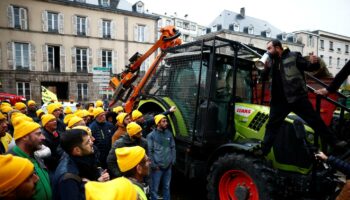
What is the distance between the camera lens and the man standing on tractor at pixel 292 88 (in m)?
3.21

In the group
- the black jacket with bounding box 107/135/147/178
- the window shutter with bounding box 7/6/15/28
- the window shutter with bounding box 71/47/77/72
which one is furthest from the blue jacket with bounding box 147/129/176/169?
the window shutter with bounding box 7/6/15/28

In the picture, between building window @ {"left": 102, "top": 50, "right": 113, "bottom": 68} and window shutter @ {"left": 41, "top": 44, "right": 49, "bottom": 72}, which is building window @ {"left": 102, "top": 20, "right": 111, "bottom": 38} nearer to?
building window @ {"left": 102, "top": 50, "right": 113, "bottom": 68}

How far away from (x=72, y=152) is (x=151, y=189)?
7.57 ft

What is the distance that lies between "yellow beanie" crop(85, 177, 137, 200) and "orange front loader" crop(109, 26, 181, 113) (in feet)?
14.1

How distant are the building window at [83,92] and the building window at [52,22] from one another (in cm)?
586

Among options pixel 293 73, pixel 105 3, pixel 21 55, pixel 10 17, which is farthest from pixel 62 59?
pixel 293 73

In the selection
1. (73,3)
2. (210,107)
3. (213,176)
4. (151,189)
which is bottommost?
(151,189)

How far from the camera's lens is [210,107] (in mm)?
4168

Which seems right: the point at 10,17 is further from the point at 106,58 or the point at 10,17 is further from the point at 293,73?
the point at 293,73

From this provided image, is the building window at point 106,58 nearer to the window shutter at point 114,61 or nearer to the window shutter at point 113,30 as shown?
the window shutter at point 114,61

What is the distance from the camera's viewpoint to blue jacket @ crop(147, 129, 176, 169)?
14.2 ft

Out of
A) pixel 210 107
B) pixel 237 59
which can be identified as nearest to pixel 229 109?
pixel 210 107

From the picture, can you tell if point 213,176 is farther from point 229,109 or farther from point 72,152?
point 72,152

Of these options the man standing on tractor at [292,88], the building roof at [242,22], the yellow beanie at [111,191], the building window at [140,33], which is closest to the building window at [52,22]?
the building window at [140,33]
